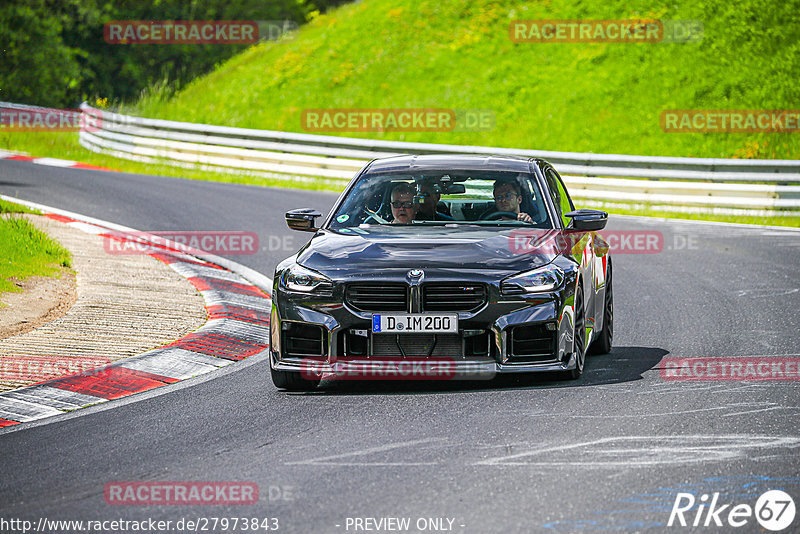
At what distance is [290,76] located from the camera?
38.6 metres

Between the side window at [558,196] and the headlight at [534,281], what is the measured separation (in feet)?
4.22

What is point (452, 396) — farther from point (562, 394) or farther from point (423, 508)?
point (423, 508)

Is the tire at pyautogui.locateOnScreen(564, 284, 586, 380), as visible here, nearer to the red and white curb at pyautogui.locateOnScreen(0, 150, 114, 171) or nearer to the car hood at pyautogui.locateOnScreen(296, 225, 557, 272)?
the car hood at pyautogui.locateOnScreen(296, 225, 557, 272)

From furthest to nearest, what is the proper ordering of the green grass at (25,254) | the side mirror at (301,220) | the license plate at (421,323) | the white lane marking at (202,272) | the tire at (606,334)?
the white lane marking at (202,272) → the green grass at (25,254) → the tire at (606,334) → the side mirror at (301,220) → the license plate at (421,323)

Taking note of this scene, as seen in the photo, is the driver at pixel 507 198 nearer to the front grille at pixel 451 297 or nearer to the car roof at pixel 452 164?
the car roof at pixel 452 164

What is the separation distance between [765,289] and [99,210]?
10.6 m

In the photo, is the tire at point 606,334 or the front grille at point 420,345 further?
the tire at point 606,334

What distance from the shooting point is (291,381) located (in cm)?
872

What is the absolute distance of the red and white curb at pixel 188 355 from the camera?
8.36m

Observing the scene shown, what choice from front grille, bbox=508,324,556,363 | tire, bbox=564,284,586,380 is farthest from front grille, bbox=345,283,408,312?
tire, bbox=564,284,586,380

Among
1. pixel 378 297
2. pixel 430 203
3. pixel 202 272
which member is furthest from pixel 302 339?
pixel 202 272

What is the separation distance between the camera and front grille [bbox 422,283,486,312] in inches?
324

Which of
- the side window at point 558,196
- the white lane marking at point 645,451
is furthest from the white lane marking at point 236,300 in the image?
the white lane marking at point 645,451

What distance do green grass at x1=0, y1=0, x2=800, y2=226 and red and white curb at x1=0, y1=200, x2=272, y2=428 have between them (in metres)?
12.6
